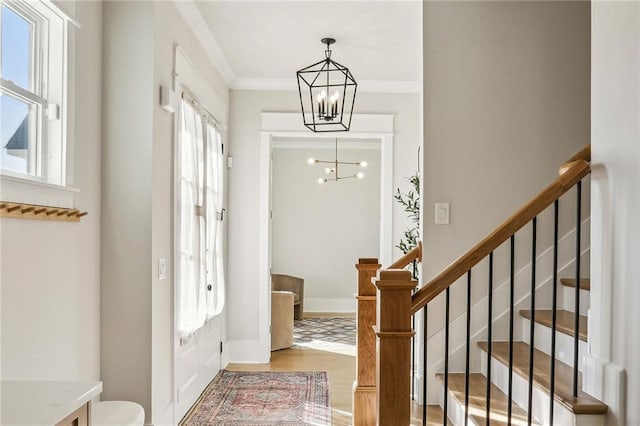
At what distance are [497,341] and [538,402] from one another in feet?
2.93

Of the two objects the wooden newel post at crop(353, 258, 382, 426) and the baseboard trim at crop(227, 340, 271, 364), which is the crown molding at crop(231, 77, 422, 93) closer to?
the baseboard trim at crop(227, 340, 271, 364)

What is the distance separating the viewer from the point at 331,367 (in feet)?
17.8

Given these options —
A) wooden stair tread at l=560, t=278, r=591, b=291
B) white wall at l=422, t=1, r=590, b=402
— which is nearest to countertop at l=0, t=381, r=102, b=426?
white wall at l=422, t=1, r=590, b=402

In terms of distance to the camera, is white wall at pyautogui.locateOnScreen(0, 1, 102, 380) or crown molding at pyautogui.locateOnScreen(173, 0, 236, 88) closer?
white wall at pyautogui.locateOnScreen(0, 1, 102, 380)

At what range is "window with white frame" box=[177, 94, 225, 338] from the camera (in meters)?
3.81

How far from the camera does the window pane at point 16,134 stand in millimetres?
2238

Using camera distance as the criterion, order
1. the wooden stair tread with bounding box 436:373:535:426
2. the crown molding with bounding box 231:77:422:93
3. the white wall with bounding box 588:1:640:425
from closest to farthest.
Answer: the white wall with bounding box 588:1:640:425, the wooden stair tread with bounding box 436:373:535:426, the crown molding with bounding box 231:77:422:93

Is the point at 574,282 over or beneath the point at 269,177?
beneath

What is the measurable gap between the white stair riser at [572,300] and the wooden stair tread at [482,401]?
59cm

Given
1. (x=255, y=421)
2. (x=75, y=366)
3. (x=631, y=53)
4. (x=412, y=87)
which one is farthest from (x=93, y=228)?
(x=412, y=87)

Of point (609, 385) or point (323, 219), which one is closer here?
point (609, 385)

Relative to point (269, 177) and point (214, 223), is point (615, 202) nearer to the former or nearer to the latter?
point (214, 223)

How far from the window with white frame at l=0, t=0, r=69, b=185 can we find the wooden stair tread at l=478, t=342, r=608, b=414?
2199 millimetres

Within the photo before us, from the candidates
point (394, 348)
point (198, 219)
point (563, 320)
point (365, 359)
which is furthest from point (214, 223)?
point (394, 348)
